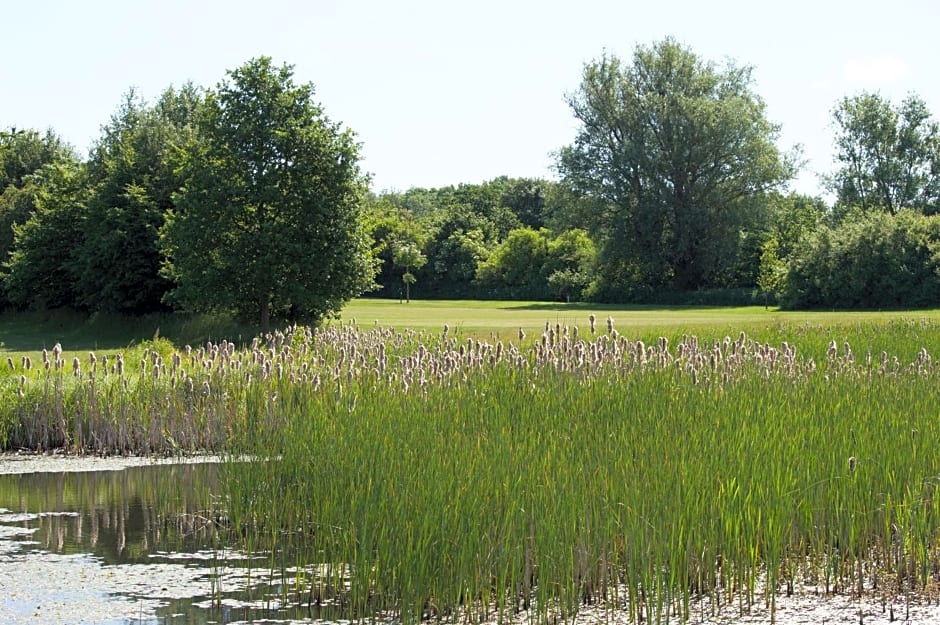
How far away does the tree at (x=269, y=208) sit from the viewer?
33.9m

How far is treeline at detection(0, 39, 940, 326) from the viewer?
112 feet

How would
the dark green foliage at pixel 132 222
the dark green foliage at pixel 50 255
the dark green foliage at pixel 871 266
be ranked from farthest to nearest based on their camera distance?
the dark green foliage at pixel 871 266
the dark green foliage at pixel 50 255
the dark green foliage at pixel 132 222

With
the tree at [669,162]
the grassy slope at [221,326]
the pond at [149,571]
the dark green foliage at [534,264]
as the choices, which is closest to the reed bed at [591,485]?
the pond at [149,571]

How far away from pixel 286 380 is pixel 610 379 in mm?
3997

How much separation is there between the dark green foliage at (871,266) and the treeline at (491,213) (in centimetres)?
11

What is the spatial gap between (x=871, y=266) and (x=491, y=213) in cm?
6351

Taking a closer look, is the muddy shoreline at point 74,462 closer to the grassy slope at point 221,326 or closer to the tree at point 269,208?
the grassy slope at point 221,326

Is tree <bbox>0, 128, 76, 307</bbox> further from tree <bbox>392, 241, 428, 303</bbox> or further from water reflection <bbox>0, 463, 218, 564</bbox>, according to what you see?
water reflection <bbox>0, 463, 218, 564</bbox>

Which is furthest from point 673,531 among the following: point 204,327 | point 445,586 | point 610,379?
point 204,327

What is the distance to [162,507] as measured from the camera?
11617 mm

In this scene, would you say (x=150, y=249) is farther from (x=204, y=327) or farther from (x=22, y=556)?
(x=22, y=556)

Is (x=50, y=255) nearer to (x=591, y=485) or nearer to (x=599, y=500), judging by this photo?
(x=591, y=485)

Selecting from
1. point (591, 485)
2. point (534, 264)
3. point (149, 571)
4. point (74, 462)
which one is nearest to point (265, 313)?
point (74, 462)

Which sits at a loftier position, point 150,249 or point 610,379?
point 150,249
